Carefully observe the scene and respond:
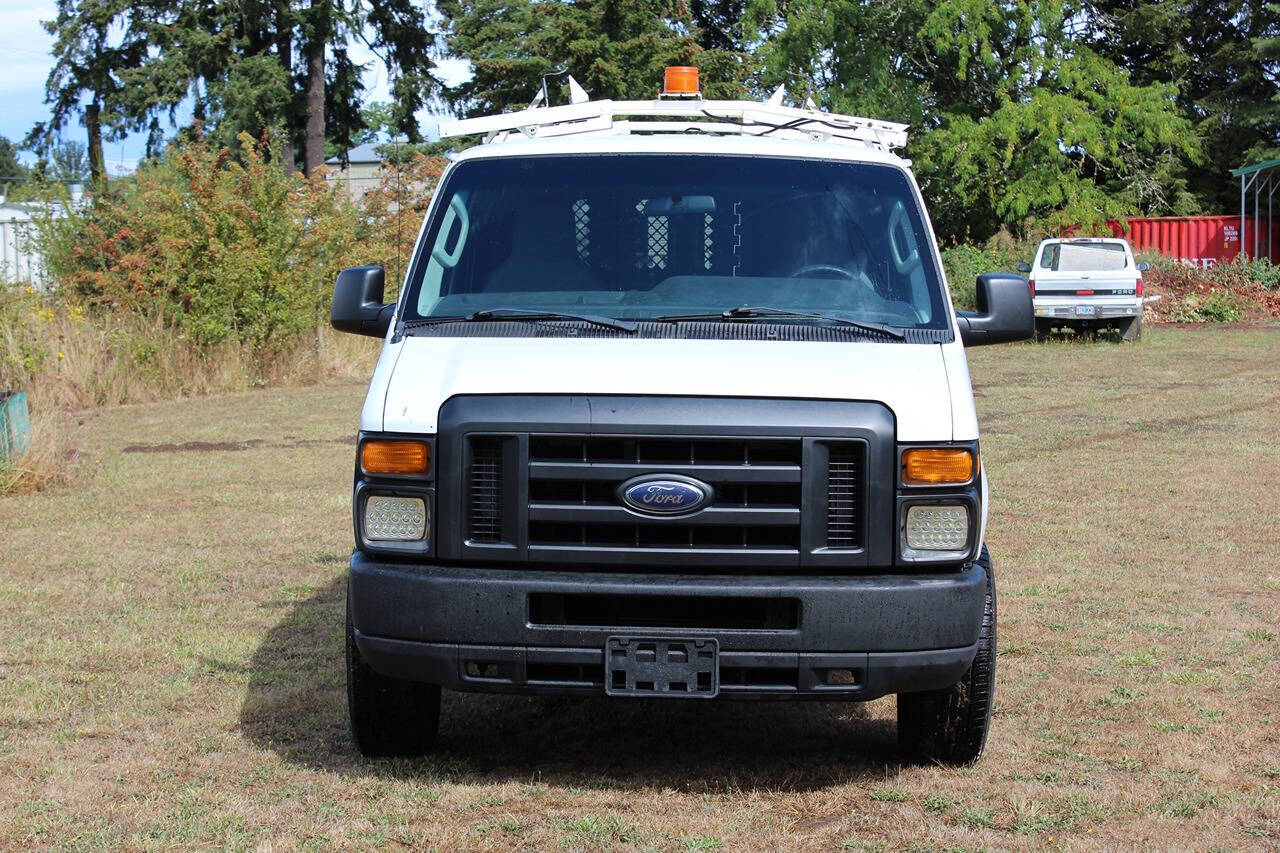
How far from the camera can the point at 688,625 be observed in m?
4.74

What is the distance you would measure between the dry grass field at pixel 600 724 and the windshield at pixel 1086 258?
16597 millimetres

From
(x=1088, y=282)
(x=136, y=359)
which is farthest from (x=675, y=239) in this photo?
(x=1088, y=282)

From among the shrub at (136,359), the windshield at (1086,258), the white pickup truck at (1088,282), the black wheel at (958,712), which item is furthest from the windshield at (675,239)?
the windshield at (1086,258)

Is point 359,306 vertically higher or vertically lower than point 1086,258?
lower

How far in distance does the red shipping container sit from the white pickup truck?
15.4 metres

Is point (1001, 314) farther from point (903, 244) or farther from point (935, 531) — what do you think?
point (935, 531)

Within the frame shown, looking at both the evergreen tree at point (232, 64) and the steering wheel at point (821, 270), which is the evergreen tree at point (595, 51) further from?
the steering wheel at point (821, 270)

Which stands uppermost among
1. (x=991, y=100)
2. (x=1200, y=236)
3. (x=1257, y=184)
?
(x=991, y=100)

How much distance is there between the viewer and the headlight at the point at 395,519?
4.81m

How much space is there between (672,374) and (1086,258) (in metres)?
23.5

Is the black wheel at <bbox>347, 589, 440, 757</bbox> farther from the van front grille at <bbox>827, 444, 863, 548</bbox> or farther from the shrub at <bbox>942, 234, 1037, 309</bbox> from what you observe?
the shrub at <bbox>942, 234, 1037, 309</bbox>

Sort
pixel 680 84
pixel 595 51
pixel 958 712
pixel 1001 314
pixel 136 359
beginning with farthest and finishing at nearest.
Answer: pixel 595 51 → pixel 136 359 → pixel 680 84 → pixel 1001 314 → pixel 958 712

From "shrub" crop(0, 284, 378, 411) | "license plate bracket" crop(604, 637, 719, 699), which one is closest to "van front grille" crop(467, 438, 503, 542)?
"license plate bracket" crop(604, 637, 719, 699)

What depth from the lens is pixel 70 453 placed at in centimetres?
1227
